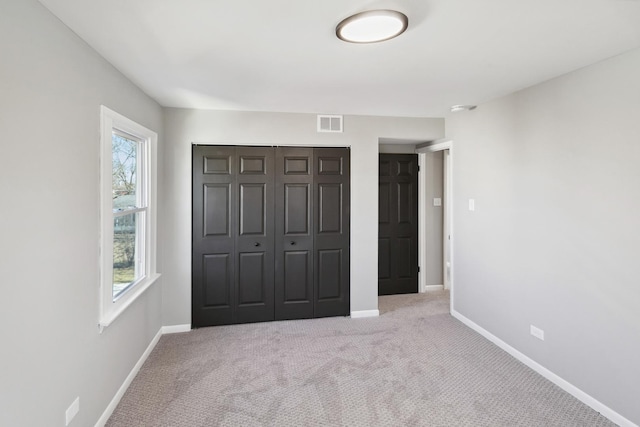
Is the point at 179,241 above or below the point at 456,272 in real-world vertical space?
above

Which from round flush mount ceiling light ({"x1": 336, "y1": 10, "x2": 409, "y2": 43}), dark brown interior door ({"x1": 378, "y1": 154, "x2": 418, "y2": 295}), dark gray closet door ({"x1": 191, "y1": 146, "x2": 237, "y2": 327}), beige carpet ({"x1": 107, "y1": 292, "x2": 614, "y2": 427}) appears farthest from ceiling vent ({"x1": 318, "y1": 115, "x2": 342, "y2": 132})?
beige carpet ({"x1": 107, "y1": 292, "x2": 614, "y2": 427})

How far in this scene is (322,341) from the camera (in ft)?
11.0

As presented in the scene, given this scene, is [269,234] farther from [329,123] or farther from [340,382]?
[340,382]

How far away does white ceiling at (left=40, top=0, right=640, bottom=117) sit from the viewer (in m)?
1.64

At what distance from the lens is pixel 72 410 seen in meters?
1.81

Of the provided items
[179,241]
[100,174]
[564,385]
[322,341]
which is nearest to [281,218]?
[179,241]

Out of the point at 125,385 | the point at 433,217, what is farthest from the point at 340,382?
the point at 433,217

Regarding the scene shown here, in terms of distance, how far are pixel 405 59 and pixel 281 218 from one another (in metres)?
2.19

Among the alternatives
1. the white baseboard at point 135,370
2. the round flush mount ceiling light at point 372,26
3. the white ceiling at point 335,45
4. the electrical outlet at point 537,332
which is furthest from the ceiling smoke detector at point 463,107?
the white baseboard at point 135,370

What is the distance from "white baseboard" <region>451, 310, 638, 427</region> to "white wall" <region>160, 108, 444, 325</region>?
1279 mm

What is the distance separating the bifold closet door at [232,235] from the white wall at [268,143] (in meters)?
0.11

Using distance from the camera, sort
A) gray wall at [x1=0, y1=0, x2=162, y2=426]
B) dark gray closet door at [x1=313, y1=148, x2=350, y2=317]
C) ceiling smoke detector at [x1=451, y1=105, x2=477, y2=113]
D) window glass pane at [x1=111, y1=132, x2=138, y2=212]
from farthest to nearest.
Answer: dark gray closet door at [x1=313, y1=148, x2=350, y2=317], ceiling smoke detector at [x1=451, y1=105, x2=477, y2=113], window glass pane at [x1=111, y1=132, x2=138, y2=212], gray wall at [x1=0, y1=0, x2=162, y2=426]

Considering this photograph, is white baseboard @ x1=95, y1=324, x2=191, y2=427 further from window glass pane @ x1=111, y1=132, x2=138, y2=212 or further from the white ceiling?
the white ceiling

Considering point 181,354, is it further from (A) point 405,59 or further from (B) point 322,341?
(A) point 405,59
